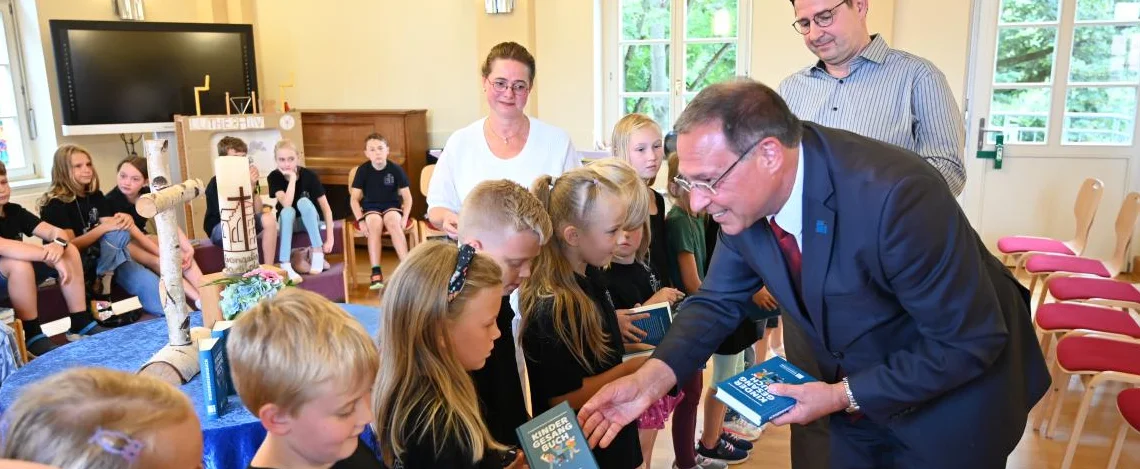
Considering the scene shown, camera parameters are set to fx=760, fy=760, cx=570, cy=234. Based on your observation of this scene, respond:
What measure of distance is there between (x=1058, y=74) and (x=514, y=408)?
213 inches

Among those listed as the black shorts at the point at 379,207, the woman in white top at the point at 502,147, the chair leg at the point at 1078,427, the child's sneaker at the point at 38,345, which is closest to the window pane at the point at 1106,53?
the chair leg at the point at 1078,427

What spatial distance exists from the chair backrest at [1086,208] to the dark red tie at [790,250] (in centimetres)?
346

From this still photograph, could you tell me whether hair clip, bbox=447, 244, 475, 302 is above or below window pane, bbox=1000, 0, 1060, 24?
below

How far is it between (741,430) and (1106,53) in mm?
4237

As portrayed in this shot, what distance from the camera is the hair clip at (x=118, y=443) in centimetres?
93

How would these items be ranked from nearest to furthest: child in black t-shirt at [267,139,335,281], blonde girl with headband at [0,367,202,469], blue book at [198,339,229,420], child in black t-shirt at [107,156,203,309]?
blonde girl with headband at [0,367,202,469] → blue book at [198,339,229,420] → child in black t-shirt at [107,156,203,309] → child in black t-shirt at [267,139,335,281]

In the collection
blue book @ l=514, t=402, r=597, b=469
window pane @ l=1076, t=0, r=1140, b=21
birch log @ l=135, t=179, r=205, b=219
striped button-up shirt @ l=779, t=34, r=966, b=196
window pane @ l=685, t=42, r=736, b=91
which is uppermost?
window pane @ l=1076, t=0, r=1140, b=21

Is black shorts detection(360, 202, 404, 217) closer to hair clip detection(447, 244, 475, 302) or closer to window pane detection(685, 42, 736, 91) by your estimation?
window pane detection(685, 42, 736, 91)

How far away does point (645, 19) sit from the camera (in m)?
6.23

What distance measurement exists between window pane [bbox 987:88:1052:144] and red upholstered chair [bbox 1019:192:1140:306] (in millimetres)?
1779

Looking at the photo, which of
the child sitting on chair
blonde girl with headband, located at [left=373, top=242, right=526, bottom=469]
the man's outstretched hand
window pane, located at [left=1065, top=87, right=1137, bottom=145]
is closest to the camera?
blonde girl with headband, located at [left=373, top=242, right=526, bottom=469]

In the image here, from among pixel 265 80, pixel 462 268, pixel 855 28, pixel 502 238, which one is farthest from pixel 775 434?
pixel 265 80

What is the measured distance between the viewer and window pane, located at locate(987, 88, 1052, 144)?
18.0 feet

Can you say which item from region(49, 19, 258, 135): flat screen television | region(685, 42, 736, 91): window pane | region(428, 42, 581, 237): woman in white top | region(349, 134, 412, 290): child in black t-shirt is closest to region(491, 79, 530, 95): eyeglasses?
region(428, 42, 581, 237): woman in white top
